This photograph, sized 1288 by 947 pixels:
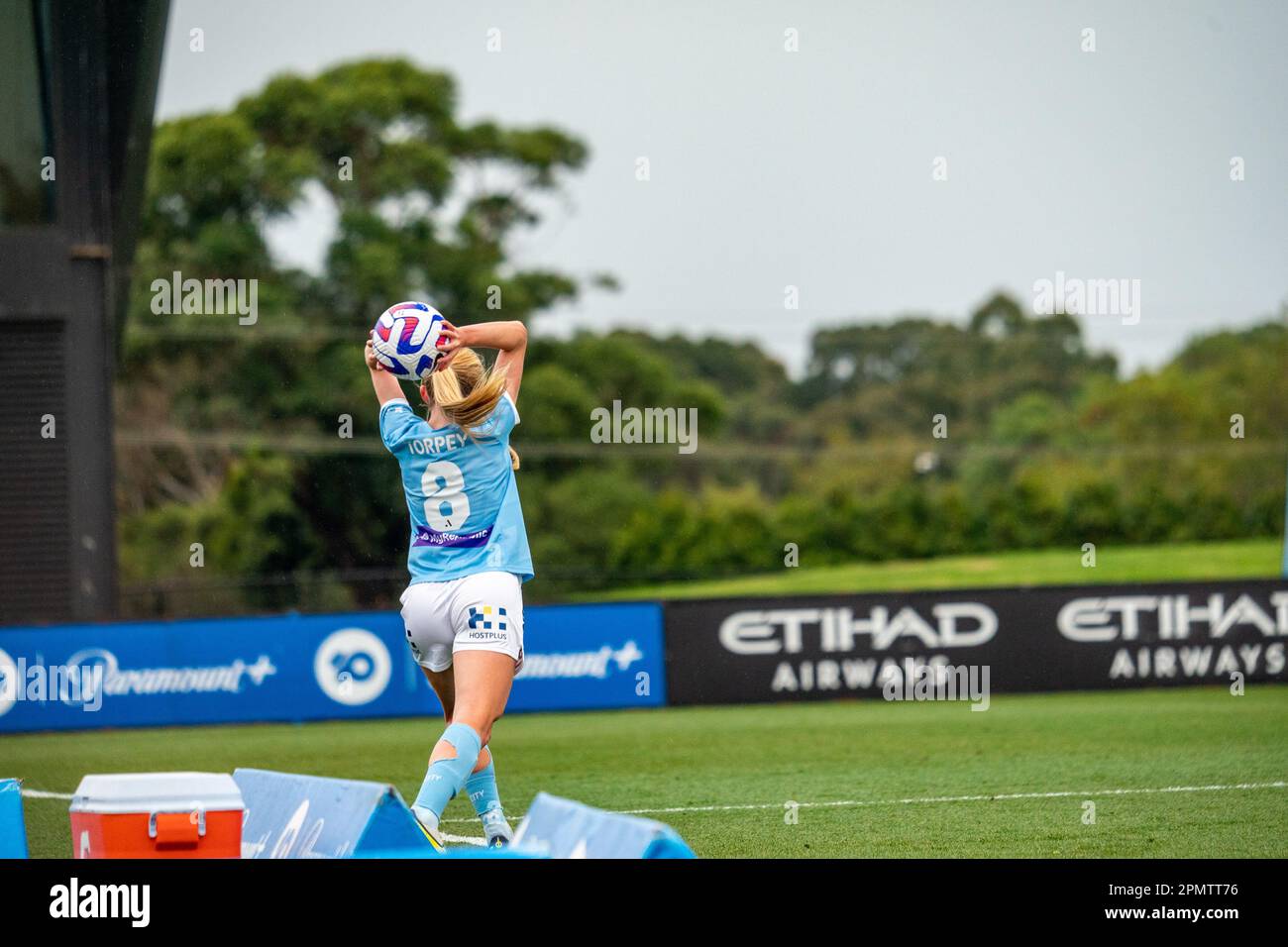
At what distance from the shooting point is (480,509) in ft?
19.3

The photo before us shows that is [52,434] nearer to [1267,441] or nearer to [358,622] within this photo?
[358,622]

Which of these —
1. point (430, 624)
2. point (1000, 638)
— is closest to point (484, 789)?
point (430, 624)

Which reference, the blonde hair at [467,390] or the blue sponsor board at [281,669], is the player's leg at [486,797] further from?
the blue sponsor board at [281,669]

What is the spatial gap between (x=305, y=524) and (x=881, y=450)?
14.7 meters

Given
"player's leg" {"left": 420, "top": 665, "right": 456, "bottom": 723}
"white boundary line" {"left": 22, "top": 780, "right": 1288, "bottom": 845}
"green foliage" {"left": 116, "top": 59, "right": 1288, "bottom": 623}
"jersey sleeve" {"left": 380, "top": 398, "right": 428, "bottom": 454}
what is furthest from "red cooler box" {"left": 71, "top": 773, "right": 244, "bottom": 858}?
"green foliage" {"left": 116, "top": 59, "right": 1288, "bottom": 623}

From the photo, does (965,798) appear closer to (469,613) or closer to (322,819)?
(469,613)

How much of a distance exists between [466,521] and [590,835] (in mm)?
1737

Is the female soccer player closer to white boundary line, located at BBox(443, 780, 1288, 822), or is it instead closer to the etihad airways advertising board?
white boundary line, located at BBox(443, 780, 1288, 822)

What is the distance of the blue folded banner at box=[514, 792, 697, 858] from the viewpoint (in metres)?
4.23

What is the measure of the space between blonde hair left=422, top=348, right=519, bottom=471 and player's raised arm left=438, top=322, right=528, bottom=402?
0.15 ft

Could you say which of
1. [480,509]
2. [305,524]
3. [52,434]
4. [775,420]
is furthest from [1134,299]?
[480,509]

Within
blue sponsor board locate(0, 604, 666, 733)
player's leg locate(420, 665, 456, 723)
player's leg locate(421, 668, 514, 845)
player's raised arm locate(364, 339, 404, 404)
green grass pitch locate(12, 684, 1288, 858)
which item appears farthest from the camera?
blue sponsor board locate(0, 604, 666, 733)

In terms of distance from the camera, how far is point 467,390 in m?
5.87
